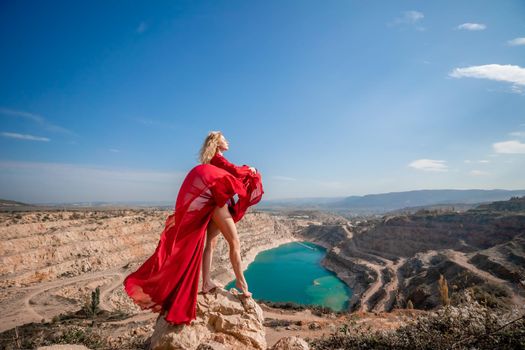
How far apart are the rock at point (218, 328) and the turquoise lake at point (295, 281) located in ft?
111

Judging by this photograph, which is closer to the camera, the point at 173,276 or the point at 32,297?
the point at 173,276

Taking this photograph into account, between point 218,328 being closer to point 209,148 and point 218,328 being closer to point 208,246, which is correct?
point 208,246

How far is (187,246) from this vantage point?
13.3 ft

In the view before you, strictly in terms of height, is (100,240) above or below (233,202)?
below

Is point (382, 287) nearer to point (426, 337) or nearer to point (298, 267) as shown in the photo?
point (298, 267)

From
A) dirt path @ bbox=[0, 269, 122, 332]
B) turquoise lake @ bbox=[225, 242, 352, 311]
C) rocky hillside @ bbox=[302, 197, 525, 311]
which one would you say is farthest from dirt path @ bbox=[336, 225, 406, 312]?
dirt path @ bbox=[0, 269, 122, 332]

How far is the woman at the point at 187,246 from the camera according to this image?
3.94m

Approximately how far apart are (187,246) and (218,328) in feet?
4.27

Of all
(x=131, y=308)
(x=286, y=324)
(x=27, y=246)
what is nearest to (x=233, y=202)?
(x=286, y=324)

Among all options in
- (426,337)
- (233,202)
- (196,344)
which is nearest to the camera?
(196,344)

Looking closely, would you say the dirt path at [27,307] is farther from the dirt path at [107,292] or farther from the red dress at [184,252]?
the red dress at [184,252]

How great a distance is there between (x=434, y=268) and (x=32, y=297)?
3942 cm

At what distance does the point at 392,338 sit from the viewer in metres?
5.20

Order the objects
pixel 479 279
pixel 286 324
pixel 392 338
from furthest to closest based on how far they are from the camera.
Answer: pixel 479 279 < pixel 286 324 < pixel 392 338
